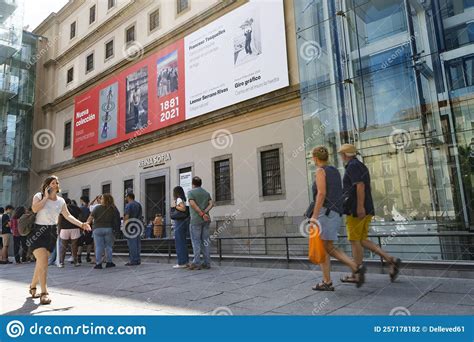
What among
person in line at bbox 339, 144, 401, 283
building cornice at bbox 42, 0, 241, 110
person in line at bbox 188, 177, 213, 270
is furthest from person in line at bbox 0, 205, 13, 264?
building cornice at bbox 42, 0, 241, 110

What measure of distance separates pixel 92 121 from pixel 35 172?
7899 mm

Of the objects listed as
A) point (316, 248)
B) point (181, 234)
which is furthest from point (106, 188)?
point (316, 248)

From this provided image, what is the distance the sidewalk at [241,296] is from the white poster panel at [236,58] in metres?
9.39

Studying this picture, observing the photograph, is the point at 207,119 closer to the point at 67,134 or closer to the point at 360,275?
the point at 360,275

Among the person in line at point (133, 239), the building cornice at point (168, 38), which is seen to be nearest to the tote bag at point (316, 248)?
the person in line at point (133, 239)

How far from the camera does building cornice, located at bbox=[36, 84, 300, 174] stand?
546 inches

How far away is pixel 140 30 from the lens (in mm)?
20859

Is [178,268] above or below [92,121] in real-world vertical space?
below

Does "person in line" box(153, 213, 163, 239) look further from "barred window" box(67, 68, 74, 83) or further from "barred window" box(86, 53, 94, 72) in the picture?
"barred window" box(67, 68, 74, 83)

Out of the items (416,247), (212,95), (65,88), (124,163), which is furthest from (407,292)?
(65,88)

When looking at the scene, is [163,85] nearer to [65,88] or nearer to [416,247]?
[65,88]

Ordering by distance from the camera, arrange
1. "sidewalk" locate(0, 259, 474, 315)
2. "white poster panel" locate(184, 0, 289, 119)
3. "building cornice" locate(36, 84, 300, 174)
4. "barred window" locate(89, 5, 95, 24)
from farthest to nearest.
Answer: "barred window" locate(89, 5, 95, 24), "white poster panel" locate(184, 0, 289, 119), "building cornice" locate(36, 84, 300, 174), "sidewalk" locate(0, 259, 474, 315)

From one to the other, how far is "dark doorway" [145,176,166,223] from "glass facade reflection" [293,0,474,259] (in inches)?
404

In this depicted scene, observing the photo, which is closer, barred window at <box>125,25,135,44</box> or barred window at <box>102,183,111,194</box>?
barred window at <box>102,183,111,194</box>
